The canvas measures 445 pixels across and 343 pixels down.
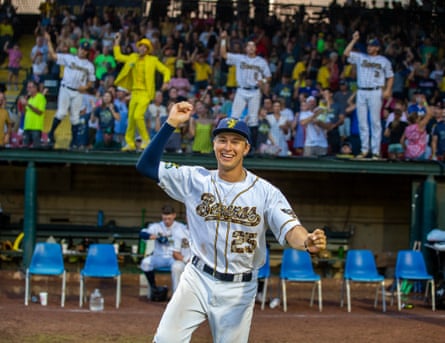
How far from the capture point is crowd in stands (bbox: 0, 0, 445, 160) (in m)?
13.4

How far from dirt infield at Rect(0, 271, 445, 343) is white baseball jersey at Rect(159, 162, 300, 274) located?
4.07 meters

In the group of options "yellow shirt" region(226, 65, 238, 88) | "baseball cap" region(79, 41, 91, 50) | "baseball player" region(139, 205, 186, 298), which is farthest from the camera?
"yellow shirt" region(226, 65, 238, 88)

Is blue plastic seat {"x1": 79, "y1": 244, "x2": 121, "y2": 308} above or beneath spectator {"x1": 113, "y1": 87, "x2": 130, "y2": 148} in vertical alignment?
beneath

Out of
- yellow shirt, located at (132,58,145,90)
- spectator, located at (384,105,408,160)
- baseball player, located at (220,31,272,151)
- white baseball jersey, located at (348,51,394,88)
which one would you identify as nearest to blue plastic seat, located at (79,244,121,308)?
yellow shirt, located at (132,58,145,90)

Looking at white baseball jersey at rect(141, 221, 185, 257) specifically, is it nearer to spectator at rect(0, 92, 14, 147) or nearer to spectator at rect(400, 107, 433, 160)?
spectator at rect(0, 92, 14, 147)

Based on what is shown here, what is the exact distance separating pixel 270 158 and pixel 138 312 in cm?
373

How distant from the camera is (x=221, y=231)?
5.01 metres

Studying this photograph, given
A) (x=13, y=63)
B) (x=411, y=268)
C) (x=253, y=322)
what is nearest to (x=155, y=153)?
(x=253, y=322)

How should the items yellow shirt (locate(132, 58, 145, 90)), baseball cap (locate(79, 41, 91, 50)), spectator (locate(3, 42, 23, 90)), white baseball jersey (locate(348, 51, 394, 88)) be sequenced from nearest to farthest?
white baseball jersey (locate(348, 51, 394, 88))
yellow shirt (locate(132, 58, 145, 90))
baseball cap (locate(79, 41, 91, 50))
spectator (locate(3, 42, 23, 90))

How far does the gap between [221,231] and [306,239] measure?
2.28ft

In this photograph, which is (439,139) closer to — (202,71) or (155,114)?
(155,114)

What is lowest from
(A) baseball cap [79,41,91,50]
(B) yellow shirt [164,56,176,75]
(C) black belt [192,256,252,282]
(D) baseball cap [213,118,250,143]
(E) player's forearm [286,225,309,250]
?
(C) black belt [192,256,252,282]

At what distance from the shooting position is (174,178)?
16.9 feet

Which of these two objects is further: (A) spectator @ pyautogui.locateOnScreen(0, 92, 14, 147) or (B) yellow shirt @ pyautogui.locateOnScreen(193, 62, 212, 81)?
(B) yellow shirt @ pyautogui.locateOnScreen(193, 62, 212, 81)
